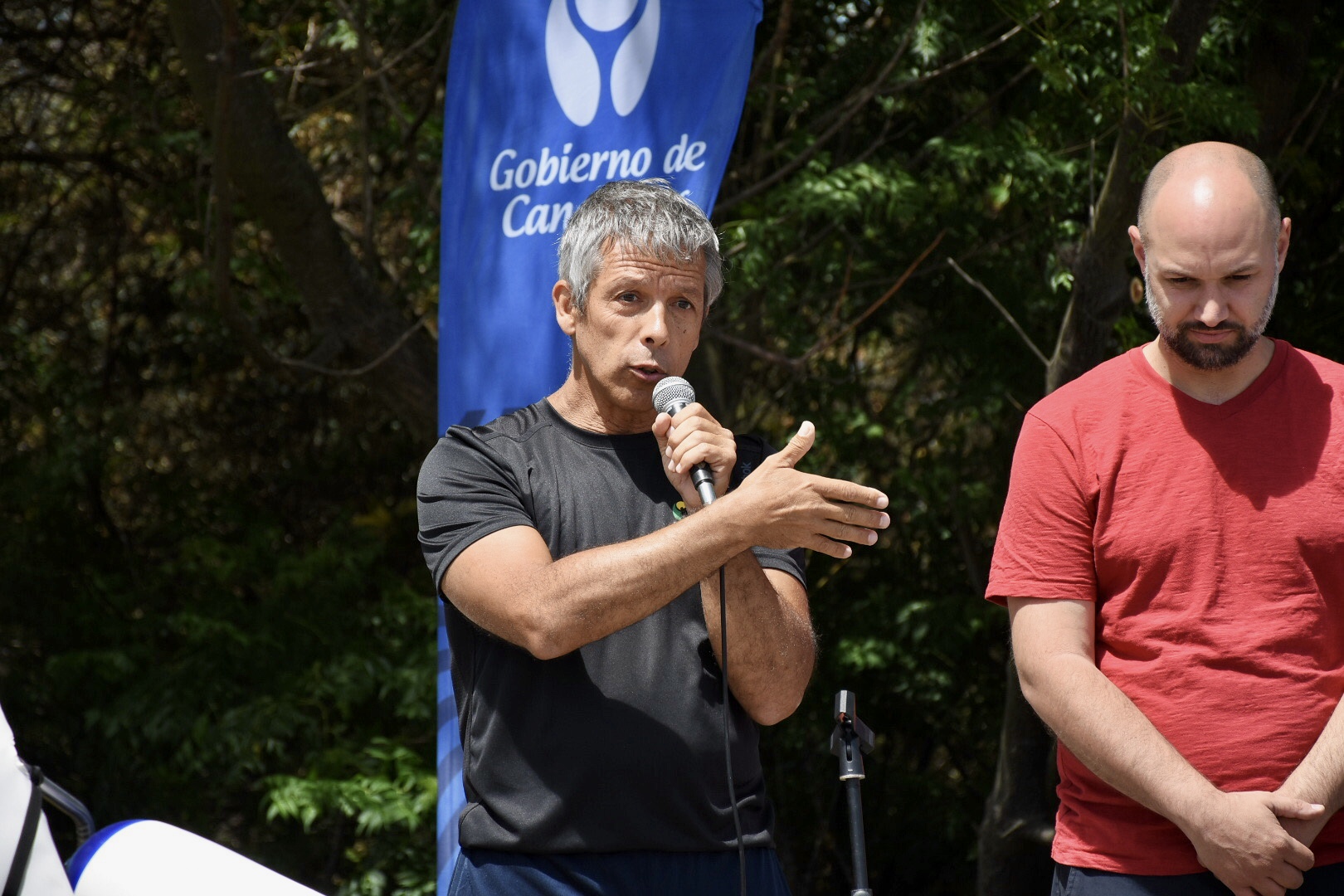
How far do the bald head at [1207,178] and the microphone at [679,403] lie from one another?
75 cm

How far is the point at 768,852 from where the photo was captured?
6.11ft

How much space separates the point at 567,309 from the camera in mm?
2061

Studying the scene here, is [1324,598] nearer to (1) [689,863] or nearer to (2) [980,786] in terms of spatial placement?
(1) [689,863]

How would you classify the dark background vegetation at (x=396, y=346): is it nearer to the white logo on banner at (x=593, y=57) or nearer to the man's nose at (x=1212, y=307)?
the white logo on banner at (x=593, y=57)

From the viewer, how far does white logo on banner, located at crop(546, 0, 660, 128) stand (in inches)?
123

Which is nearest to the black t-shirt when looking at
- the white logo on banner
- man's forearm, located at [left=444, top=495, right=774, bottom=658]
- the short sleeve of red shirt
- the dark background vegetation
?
man's forearm, located at [left=444, top=495, right=774, bottom=658]

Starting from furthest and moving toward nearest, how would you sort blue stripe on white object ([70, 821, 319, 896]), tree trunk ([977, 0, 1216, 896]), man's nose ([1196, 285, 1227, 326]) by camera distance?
1. tree trunk ([977, 0, 1216, 896])
2. man's nose ([1196, 285, 1227, 326])
3. blue stripe on white object ([70, 821, 319, 896])

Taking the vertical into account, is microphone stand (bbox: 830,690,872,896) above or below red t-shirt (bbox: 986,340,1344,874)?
below

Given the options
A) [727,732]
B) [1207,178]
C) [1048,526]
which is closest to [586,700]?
[727,732]

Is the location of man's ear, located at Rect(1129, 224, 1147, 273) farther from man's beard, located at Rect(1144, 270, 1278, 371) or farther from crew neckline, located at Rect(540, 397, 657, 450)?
crew neckline, located at Rect(540, 397, 657, 450)

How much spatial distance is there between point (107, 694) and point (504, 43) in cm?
341

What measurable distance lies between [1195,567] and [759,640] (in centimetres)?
64

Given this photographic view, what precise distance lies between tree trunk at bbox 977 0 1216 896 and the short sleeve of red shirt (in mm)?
1468

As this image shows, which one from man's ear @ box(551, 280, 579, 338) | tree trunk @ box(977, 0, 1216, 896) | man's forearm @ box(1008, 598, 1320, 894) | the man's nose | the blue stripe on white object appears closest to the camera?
the blue stripe on white object
